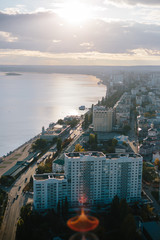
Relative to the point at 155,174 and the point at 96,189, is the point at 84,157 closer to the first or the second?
the point at 96,189

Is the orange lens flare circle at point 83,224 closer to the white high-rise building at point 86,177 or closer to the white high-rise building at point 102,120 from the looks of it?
the white high-rise building at point 86,177

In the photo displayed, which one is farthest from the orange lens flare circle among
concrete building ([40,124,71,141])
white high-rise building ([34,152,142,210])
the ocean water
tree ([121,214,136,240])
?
concrete building ([40,124,71,141])

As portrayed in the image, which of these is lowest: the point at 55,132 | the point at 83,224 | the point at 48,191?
the point at 55,132

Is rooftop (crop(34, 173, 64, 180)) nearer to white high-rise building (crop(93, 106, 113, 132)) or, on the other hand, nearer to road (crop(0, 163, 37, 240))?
road (crop(0, 163, 37, 240))

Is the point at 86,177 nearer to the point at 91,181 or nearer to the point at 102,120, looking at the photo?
the point at 91,181

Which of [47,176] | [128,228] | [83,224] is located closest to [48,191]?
[47,176]

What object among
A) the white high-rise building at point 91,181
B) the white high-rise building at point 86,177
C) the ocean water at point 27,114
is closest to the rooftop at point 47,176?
the white high-rise building at point 91,181
